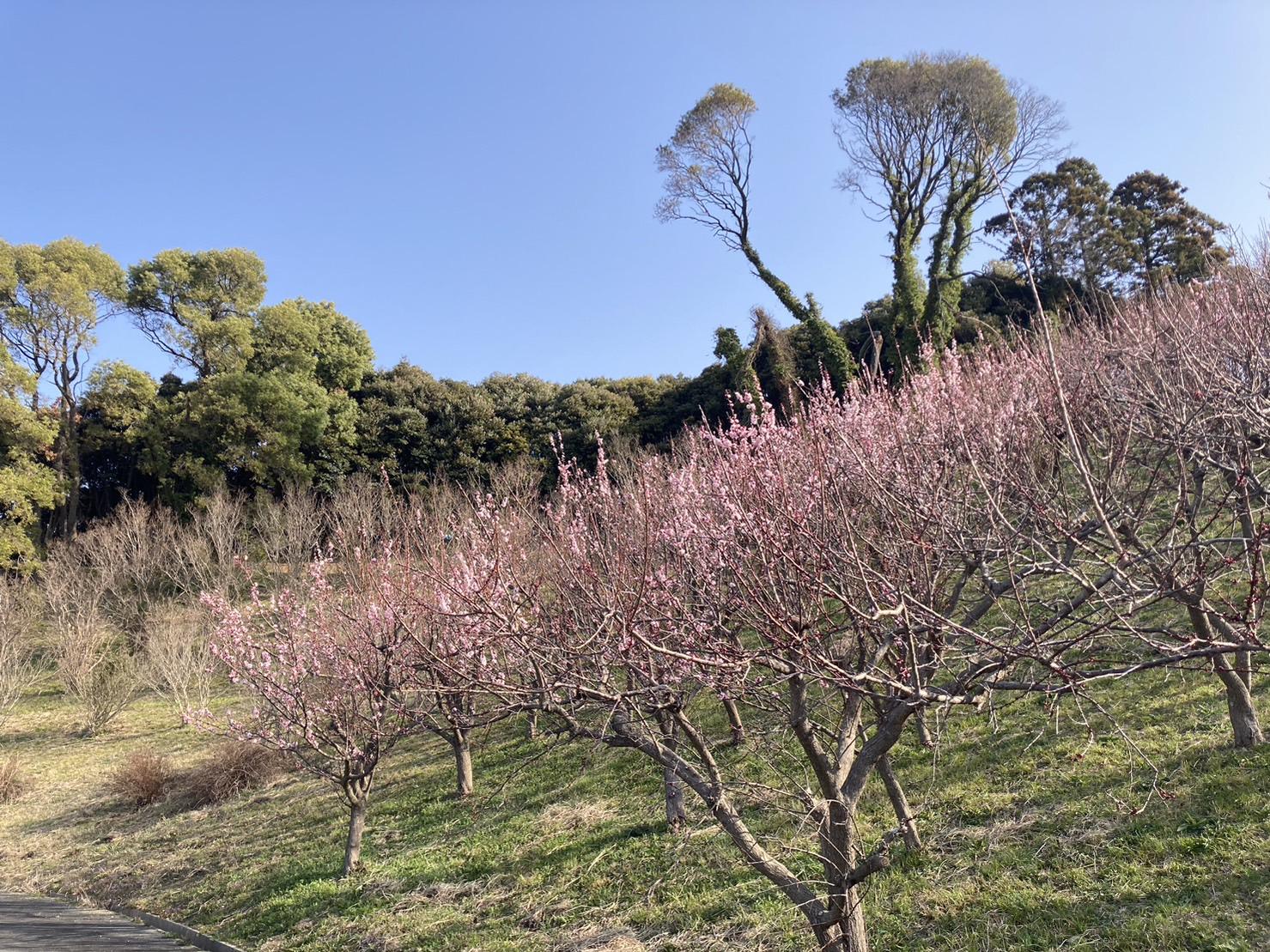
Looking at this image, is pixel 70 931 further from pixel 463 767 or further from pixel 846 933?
pixel 846 933

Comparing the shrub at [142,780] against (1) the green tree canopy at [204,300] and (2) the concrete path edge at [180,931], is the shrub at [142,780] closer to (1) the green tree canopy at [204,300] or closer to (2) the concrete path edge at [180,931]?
(2) the concrete path edge at [180,931]

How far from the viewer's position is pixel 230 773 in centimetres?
1074

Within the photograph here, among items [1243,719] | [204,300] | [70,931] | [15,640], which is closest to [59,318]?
[204,300]

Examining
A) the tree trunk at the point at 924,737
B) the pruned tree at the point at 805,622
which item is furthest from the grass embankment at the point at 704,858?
the pruned tree at the point at 805,622

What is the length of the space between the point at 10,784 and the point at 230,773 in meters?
4.23

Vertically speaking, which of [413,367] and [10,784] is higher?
[413,367]

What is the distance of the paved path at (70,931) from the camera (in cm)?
637

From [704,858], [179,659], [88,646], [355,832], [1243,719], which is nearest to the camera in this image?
[1243,719]

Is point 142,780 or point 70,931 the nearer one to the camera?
point 70,931

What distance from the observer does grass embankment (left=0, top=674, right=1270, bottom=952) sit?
4051 mm

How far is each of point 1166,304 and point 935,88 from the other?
16.2m

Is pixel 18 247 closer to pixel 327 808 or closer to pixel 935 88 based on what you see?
pixel 327 808

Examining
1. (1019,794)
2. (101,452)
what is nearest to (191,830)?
(1019,794)

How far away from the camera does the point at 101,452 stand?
22531mm
